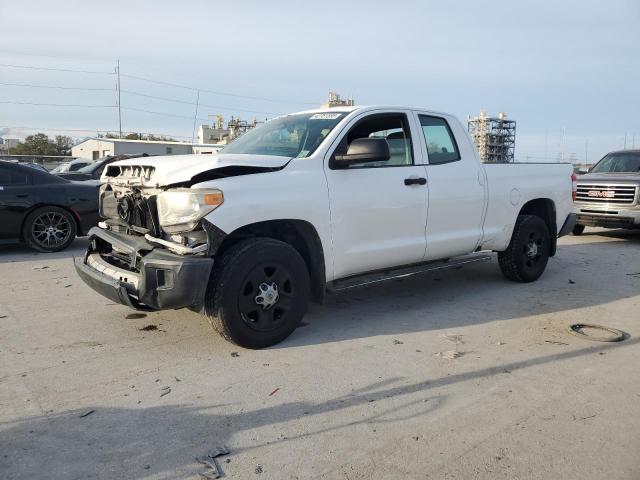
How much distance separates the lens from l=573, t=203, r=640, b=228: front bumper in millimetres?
10406

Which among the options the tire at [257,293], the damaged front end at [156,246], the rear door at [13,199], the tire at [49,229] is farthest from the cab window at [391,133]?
the rear door at [13,199]

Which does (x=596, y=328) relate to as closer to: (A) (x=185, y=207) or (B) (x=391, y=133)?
(B) (x=391, y=133)

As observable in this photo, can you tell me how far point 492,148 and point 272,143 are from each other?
6038mm

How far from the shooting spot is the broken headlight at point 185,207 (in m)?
3.95

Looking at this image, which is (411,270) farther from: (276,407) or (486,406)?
(276,407)

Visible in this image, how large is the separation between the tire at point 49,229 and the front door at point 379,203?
5764 mm

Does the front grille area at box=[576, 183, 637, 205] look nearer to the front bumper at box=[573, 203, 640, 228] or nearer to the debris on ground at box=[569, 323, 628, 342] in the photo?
the front bumper at box=[573, 203, 640, 228]

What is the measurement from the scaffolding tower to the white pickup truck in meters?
3.55

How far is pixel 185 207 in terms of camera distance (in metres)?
4.01

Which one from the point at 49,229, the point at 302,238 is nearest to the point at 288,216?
the point at 302,238

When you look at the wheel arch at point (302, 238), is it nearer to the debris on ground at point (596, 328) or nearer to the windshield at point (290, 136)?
the windshield at point (290, 136)

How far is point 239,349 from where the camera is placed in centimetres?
441

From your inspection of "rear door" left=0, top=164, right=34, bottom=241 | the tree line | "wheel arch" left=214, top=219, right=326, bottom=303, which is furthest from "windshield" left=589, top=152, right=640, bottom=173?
the tree line

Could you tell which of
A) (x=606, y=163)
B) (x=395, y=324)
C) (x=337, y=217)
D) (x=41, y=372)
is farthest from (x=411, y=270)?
(x=606, y=163)
